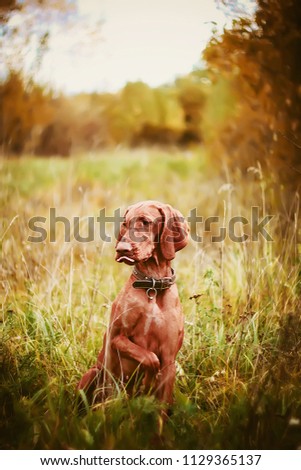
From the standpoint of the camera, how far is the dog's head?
2.38 m

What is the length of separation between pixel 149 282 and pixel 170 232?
30 centimetres

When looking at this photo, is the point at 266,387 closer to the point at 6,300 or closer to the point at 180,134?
the point at 6,300

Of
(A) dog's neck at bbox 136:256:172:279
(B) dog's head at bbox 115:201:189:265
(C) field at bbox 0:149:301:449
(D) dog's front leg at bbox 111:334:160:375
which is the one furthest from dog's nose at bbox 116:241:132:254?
(C) field at bbox 0:149:301:449

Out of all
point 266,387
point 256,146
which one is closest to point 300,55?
point 256,146

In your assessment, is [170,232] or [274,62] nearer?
[170,232]

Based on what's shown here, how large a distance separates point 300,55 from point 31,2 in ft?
8.68

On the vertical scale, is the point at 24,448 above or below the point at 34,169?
below

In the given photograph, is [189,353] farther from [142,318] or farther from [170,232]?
[170,232]

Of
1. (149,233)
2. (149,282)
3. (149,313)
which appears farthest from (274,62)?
(149,313)

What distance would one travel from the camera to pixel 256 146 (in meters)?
5.56

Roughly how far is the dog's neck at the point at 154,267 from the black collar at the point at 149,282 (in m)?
0.03

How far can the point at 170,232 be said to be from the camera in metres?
2.55

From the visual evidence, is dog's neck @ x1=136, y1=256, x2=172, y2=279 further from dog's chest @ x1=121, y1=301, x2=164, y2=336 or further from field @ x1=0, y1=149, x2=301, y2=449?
field @ x1=0, y1=149, x2=301, y2=449

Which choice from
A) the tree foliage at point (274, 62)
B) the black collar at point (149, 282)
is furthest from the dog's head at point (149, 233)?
the tree foliage at point (274, 62)
